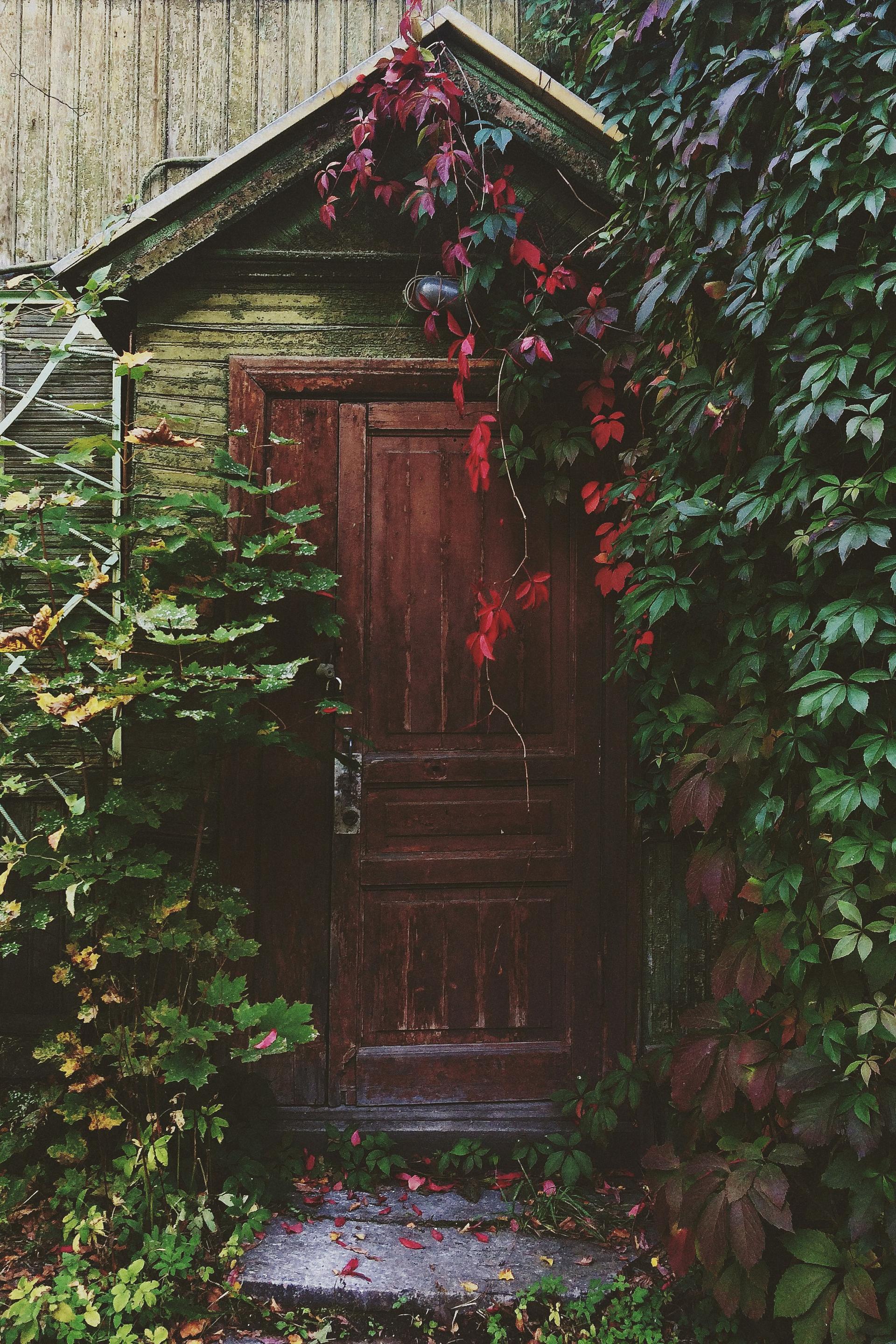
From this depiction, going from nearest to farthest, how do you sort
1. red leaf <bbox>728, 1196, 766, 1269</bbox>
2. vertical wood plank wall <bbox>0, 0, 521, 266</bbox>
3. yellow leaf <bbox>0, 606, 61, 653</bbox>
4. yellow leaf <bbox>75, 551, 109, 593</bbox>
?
red leaf <bbox>728, 1196, 766, 1269</bbox> < yellow leaf <bbox>0, 606, 61, 653</bbox> < yellow leaf <bbox>75, 551, 109, 593</bbox> < vertical wood plank wall <bbox>0, 0, 521, 266</bbox>

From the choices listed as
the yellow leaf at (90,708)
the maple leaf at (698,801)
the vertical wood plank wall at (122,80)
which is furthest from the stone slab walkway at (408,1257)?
the vertical wood plank wall at (122,80)

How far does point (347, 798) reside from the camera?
10.6ft

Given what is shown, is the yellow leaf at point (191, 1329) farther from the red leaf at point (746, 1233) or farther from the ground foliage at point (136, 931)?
the red leaf at point (746, 1233)

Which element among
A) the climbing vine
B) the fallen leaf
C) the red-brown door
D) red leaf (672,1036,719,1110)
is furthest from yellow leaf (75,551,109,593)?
red leaf (672,1036,719,1110)

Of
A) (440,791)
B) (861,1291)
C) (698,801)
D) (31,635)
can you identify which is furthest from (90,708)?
(861,1291)

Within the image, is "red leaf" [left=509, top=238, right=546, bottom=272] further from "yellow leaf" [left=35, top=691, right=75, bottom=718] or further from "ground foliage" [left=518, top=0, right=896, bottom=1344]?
"yellow leaf" [left=35, top=691, right=75, bottom=718]

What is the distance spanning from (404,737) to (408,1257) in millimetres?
1709

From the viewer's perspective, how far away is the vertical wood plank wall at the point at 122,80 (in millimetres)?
3922

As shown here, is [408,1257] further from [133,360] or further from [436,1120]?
[133,360]

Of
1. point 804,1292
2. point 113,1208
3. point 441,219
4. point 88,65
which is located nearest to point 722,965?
point 804,1292

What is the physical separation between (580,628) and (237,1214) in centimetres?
232

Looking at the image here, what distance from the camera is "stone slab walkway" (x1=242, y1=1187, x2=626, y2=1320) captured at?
2.47 metres

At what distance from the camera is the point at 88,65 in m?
3.92

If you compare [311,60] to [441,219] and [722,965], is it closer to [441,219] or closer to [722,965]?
[441,219]
